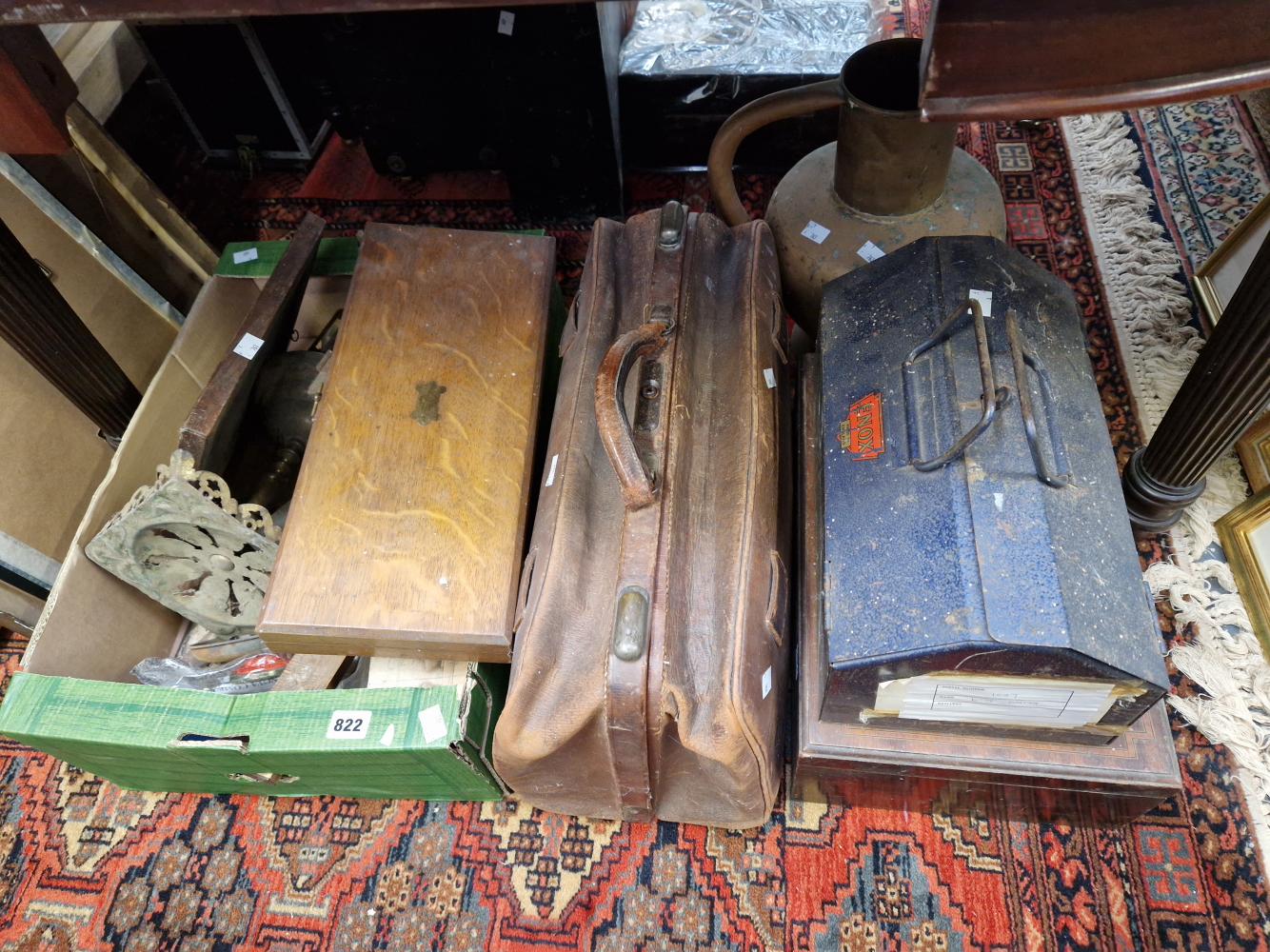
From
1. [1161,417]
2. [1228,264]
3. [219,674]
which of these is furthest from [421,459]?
[1228,264]

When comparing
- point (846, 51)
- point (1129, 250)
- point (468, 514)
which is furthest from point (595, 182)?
point (1129, 250)

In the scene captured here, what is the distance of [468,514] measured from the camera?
1.52m

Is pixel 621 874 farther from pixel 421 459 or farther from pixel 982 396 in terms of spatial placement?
pixel 982 396

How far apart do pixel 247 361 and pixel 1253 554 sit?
2.13 metres

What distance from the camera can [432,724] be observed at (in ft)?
4.61

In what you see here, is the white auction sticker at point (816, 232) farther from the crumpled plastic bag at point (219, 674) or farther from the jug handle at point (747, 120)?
the crumpled plastic bag at point (219, 674)

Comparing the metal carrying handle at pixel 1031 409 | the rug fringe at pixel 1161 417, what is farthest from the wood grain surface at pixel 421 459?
the rug fringe at pixel 1161 417

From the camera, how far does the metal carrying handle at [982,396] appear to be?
118cm

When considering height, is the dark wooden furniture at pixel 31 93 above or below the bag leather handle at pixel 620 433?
above

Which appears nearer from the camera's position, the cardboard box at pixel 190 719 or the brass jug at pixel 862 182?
the cardboard box at pixel 190 719

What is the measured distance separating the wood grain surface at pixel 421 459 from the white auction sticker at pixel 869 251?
67 centimetres

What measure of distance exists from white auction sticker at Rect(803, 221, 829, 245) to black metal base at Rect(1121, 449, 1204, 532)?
2.78 ft

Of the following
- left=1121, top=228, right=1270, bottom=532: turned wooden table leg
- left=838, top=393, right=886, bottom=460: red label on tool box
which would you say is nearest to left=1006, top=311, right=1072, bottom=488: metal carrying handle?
→ left=838, top=393, right=886, bottom=460: red label on tool box

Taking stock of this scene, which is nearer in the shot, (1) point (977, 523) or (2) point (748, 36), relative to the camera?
(1) point (977, 523)
